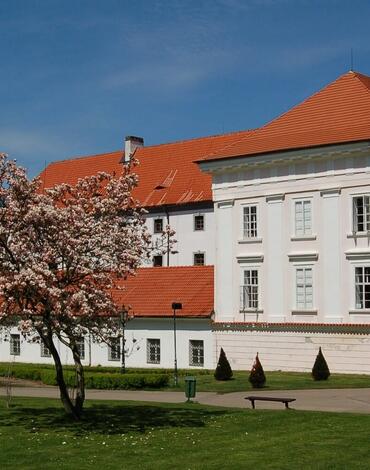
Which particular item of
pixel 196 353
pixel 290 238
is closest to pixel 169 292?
pixel 196 353

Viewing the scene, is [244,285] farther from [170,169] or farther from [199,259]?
[170,169]

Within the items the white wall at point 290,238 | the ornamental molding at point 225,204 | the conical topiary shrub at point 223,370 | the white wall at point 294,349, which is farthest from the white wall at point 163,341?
the conical topiary shrub at point 223,370

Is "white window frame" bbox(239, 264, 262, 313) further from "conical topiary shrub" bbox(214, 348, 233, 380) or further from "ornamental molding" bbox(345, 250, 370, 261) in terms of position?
"conical topiary shrub" bbox(214, 348, 233, 380)

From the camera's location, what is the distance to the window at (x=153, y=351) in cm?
4631

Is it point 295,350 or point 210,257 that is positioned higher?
point 210,257

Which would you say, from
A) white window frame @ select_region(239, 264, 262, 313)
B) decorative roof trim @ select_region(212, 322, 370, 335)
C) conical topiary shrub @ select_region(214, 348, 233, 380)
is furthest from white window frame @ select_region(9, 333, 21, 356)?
conical topiary shrub @ select_region(214, 348, 233, 380)

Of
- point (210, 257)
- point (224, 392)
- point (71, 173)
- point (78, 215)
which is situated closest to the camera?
point (78, 215)

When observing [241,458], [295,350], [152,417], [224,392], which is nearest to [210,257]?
[295,350]

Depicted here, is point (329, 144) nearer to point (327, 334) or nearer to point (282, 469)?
point (327, 334)

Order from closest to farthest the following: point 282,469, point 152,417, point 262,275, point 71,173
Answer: point 282,469 < point 152,417 < point 262,275 < point 71,173

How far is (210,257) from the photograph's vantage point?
6159 cm

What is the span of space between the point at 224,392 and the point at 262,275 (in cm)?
1235

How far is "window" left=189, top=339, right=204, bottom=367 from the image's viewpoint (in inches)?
1790

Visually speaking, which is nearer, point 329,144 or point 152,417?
point 152,417
